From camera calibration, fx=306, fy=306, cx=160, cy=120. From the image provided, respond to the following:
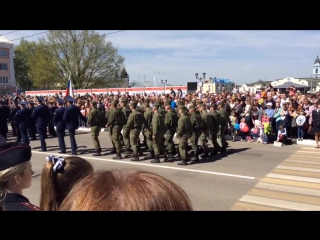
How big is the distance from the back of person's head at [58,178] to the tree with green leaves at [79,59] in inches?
1862

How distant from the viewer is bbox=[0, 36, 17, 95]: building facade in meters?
62.1

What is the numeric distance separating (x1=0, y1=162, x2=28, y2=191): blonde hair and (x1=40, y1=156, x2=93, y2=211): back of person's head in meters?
0.17

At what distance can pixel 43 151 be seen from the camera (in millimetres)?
11734

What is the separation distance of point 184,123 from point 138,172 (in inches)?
304

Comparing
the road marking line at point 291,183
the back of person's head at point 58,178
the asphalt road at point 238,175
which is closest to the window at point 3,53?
the asphalt road at point 238,175

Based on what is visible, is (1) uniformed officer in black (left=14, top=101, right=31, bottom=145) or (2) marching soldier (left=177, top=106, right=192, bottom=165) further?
(1) uniformed officer in black (left=14, top=101, right=31, bottom=145)

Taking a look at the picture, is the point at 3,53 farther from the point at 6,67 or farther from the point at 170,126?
the point at 170,126

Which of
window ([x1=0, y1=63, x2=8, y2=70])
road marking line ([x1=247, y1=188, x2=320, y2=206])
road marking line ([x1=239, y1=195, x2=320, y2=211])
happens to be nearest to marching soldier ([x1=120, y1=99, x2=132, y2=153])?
road marking line ([x1=247, y1=188, x2=320, y2=206])

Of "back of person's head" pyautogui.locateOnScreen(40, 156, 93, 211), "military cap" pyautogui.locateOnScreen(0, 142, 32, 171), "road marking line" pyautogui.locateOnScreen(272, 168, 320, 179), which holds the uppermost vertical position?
"military cap" pyautogui.locateOnScreen(0, 142, 32, 171)

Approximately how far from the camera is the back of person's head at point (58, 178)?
6.88 feet

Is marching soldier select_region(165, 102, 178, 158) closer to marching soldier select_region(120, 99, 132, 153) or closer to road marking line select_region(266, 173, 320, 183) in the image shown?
marching soldier select_region(120, 99, 132, 153)

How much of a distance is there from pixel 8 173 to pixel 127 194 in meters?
1.52
